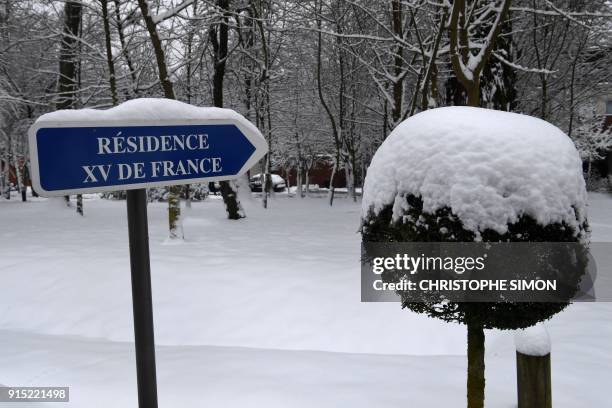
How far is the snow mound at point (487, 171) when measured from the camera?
210 cm

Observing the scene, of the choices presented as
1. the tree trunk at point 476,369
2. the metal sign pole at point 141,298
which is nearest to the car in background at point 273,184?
the tree trunk at point 476,369

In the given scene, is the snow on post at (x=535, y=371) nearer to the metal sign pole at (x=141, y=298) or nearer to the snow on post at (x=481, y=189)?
the snow on post at (x=481, y=189)

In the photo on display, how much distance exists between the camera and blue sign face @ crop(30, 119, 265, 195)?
157 centimetres

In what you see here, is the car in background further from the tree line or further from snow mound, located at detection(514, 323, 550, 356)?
snow mound, located at detection(514, 323, 550, 356)

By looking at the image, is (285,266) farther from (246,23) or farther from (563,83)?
(563,83)

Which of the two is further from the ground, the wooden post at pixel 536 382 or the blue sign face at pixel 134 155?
the blue sign face at pixel 134 155

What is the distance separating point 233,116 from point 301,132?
72.5 feet

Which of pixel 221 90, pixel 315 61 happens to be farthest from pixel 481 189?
pixel 315 61

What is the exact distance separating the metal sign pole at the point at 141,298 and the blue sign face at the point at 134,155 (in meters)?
0.13

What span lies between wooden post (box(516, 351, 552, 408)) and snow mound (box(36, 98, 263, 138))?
222 cm

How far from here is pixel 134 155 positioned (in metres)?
1.73

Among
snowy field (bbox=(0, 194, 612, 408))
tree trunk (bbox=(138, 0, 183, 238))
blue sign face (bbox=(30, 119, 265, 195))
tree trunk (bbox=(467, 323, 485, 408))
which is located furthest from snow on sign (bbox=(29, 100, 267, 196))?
tree trunk (bbox=(138, 0, 183, 238))

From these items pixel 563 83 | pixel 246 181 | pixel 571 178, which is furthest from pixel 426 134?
pixel 563 83

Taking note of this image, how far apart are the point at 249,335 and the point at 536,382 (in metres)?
2.78
